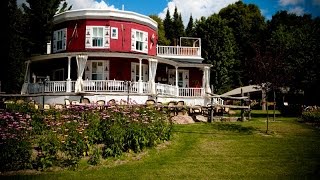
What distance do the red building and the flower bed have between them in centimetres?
1162

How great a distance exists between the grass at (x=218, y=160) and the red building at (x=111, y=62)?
10381 millimetres

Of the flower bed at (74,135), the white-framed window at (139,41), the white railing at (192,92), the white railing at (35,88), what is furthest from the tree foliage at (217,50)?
the flower bed at (74,135)

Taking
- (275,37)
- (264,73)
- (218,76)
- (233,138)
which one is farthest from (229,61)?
(233,138)

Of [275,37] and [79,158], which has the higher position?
[275,37]

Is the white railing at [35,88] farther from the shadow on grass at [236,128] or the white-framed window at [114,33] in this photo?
the shadow on grass at [236,128]

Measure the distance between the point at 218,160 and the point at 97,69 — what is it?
792 inches

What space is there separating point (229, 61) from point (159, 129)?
1743 inches

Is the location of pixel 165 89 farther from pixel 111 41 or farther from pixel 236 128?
pixel 236 128

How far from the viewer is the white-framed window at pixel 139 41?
3300 cm

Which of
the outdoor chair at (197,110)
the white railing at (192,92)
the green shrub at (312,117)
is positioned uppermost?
the white railing at (192,92)

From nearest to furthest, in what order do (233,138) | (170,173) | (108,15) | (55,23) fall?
1. (170,173)
2. (233,138)
3. (108,15)
4. (55,23)

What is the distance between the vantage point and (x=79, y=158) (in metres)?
12.8

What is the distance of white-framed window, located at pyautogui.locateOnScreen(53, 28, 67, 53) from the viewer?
33.4m

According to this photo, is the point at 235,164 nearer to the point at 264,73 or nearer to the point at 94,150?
the point at 94,150
